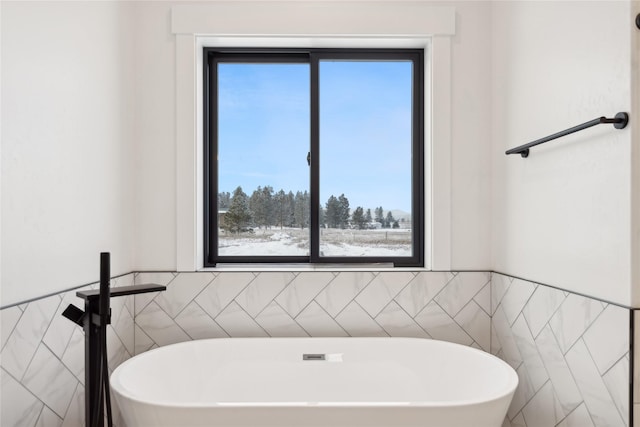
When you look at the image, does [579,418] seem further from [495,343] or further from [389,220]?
[389,220]

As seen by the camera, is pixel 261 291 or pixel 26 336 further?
pixel 261 291

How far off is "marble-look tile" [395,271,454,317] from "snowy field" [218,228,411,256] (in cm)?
26

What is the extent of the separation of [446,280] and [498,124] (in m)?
0.80

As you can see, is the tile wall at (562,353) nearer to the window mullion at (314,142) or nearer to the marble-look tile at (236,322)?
the window mullion at (314,142)

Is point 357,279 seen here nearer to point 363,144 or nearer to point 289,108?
point 363,144

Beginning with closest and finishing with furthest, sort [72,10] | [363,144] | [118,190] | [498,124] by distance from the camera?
[72,10] → [118,190] → [498,124] → [363,144]

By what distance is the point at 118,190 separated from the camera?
199cm

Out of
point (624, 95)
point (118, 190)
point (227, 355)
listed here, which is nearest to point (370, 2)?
point (624, 95)

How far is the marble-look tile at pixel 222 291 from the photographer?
216cm

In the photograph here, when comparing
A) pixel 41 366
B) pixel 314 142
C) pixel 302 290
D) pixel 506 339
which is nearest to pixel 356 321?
pixel 302 290

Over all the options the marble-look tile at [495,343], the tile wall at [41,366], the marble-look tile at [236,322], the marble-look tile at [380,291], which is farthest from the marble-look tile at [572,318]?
the tile wall at [41,366]

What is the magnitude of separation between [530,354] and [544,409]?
21 cm

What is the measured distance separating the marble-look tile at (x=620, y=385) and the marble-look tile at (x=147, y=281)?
5.94 ft

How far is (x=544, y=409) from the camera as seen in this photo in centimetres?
168
